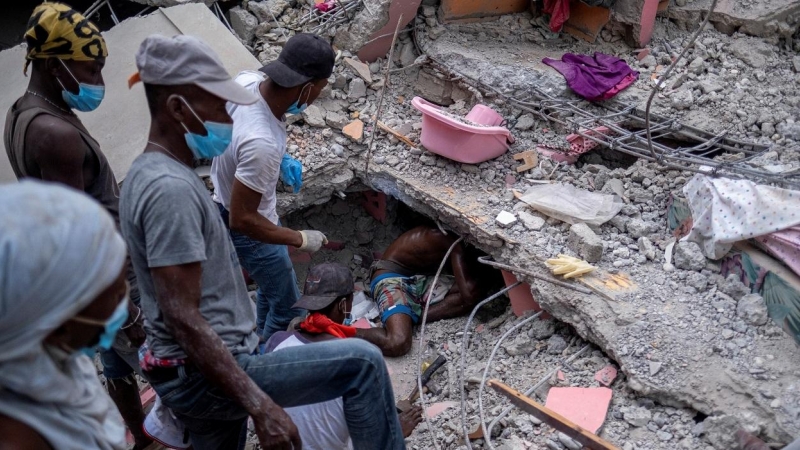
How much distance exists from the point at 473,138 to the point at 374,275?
141 cm

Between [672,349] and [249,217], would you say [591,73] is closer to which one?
[672,349]

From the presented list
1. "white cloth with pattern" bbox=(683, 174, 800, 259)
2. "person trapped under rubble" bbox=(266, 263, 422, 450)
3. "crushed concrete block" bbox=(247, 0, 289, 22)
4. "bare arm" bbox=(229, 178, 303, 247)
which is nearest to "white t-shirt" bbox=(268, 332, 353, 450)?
"person trapped under rubble" bbox=(266, 263, 422, 450)

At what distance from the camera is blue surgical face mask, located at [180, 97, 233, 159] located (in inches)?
87.0

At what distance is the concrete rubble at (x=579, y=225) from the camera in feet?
11.5

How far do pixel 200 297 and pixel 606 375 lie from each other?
2.46 metres

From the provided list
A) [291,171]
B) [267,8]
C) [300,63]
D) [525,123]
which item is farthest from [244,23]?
[300,63]

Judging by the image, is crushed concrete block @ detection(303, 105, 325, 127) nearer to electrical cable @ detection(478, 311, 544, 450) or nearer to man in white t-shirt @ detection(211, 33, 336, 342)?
man in white t-shirt @ detection(211, 33, 336, 342)

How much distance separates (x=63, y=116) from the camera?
2.91m

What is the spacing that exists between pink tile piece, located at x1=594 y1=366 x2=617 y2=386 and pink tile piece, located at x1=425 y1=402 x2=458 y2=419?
0.90 meters

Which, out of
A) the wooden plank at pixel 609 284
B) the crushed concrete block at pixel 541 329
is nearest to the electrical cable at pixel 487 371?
the crushed concrete block at pixel 541 329

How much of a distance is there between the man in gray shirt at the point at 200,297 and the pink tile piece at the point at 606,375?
1.67m

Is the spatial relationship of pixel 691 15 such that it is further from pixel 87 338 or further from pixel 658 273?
pixel 87 338

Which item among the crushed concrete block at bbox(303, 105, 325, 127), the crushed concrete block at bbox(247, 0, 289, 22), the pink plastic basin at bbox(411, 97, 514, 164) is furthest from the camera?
the crushed concrete block at bbox(247, 0, 289, 22)

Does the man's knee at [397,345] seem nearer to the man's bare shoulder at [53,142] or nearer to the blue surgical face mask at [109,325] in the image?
the man's bare shoulder at [53,142]
